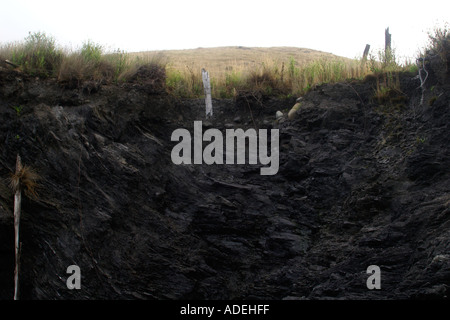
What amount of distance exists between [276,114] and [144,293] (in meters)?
5.00

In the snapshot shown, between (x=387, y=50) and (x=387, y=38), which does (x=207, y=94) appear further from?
(x=387, y=38)

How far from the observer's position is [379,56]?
9.91m

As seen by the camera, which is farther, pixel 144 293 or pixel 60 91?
pixel 60 91

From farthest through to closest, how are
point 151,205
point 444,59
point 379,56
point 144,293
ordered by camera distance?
point 379,56
point 444,59
point 151,205
point 144,293

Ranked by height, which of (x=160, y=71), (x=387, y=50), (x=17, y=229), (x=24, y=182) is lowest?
(x=17, y=229)

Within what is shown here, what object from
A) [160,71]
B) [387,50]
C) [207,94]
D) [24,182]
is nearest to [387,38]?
[387,50]

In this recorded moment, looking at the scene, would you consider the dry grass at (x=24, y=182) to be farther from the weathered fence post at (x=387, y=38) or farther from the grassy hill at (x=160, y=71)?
the weathered fence post at (x=387, y=38)

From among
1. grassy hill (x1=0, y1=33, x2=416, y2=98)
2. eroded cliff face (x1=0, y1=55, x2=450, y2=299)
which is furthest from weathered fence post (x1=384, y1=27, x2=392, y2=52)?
eroded cliff face (x1=0, y1=55, x2=450, y2=299)

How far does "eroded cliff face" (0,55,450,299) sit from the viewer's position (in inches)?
245

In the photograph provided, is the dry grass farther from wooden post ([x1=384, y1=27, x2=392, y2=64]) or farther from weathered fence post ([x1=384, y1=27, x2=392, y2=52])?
weathered fence post ([x1=384, y1=27, x2=392, y2=52])

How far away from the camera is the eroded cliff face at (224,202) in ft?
20.4

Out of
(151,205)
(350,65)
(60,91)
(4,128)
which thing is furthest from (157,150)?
(350,65)

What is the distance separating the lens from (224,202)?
7688 mm

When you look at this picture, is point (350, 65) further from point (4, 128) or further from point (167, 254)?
point (4, 128)
